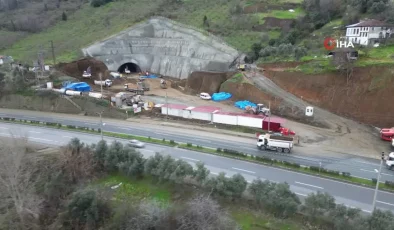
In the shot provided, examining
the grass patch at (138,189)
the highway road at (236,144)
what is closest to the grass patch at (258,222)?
the grass patch at (138,189)

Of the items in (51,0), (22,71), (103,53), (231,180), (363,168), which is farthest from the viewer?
(51,0)

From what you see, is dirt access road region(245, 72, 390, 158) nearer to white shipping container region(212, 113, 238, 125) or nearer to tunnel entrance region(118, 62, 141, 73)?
white shipping container region(212, 113, 238, 125)

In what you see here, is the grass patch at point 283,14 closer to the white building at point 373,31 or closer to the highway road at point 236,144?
the white building at point 373,31

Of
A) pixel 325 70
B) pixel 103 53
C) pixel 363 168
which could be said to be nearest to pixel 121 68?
pixel 103 53

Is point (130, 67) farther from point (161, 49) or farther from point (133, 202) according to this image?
point (133, 202)

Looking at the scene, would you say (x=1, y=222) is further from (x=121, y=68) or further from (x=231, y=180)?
(x=121, y=68)

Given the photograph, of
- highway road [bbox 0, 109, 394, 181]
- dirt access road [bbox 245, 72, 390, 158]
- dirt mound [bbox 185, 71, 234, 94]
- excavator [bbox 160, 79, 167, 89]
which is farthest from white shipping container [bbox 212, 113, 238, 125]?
excavator [bbox 160, 79, 167, 89]

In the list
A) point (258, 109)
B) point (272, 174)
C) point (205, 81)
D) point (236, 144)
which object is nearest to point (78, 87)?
point (205, 81)
